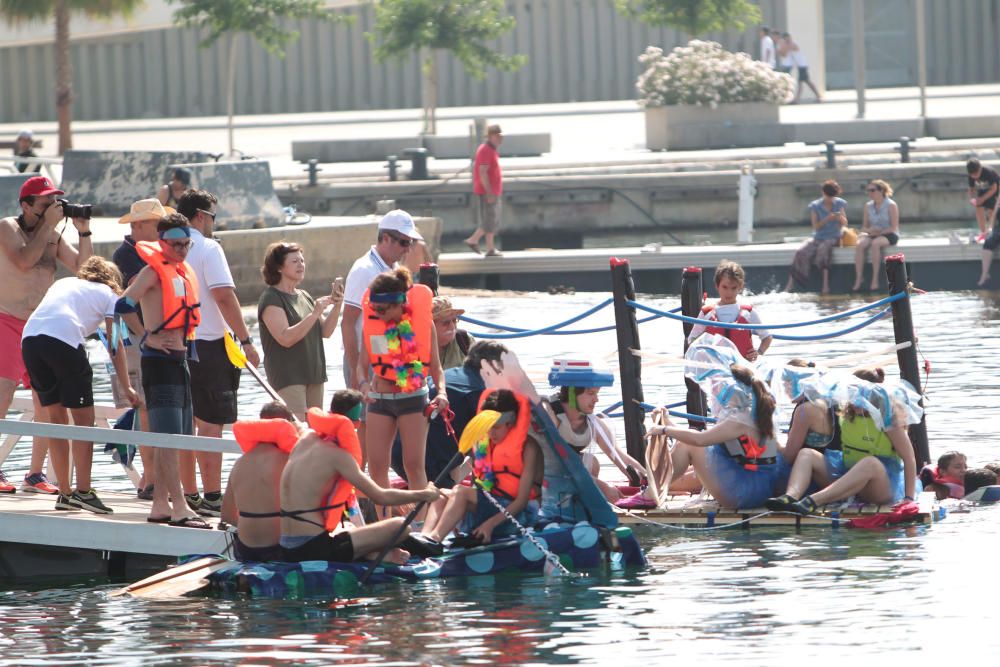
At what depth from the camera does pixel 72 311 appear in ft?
31.1

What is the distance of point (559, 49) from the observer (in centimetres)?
4756

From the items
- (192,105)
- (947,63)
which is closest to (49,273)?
(192,105)

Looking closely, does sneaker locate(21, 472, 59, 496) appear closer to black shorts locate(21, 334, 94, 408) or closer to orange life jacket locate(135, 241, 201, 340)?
black shorts locate(21, 334, 94, 408)

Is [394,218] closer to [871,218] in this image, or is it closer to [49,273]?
[49,273]

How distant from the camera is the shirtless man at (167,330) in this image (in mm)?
9062

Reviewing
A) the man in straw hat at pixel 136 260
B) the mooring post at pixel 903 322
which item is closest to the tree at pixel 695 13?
the mooring post at pixel 903 322

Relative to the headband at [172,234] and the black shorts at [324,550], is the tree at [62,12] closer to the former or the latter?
the headband at [172,234]

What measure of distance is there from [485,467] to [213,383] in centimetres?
156

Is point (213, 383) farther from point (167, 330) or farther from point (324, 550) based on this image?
point (324, 550)

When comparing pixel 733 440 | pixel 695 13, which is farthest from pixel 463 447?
pixel 695 13

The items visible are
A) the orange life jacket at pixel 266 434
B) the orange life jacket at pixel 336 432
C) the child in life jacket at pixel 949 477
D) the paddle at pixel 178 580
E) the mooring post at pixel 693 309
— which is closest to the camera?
the orange life jacket at pixel 336 432

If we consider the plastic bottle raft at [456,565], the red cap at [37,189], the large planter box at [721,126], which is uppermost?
the large planter box at [721,126]

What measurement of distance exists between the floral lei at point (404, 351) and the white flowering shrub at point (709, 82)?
906 inches

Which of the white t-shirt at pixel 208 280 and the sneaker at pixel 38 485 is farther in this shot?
the sneaker at pixel 38 485
